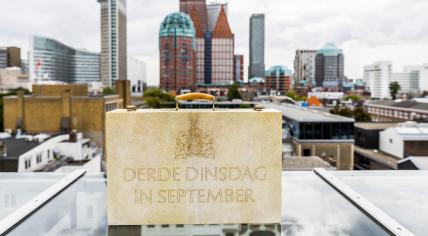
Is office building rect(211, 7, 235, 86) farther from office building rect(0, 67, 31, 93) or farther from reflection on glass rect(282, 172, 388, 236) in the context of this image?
reflection on glass rect(282, 172, 388, 236)

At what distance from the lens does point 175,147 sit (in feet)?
12.4

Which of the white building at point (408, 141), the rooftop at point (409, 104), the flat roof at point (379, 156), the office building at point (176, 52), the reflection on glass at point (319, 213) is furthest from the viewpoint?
the office building at point (176, 52)

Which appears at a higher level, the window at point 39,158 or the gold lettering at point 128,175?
the gold lettering at point 128,175

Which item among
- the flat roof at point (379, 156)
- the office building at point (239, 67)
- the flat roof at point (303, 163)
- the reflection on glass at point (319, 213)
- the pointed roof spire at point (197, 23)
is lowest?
the flat roof at point (379, 156)

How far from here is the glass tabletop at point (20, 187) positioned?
4340 millimetres

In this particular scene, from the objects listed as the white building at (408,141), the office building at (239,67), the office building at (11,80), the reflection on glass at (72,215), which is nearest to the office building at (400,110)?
the white building at (408,141)

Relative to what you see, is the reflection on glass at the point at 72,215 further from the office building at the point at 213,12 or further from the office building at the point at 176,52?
the office building at the point at 213,12

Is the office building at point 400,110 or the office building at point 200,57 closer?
the office building at point 400,110

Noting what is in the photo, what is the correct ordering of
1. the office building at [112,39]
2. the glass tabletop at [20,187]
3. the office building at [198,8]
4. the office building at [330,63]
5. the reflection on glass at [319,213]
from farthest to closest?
the office building at [330,63], the office building at [198,8], the office building at [112,39], the glass tabletop at [20,187], the reflection on glass at [319,213]

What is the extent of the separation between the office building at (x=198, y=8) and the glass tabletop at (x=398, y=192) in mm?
151066

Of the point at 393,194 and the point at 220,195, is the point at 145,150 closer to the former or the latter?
the point at 220,195

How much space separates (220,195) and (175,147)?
65cm

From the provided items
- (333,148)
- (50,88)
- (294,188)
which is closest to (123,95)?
(50,88)

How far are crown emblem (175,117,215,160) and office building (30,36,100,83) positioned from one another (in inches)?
5248
